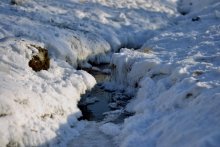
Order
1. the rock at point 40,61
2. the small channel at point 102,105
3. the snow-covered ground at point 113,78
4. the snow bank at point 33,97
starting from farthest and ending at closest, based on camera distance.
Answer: the rock at point 40,61 < the small channel at point 102,105 < the snow bank at point 33,97 < the snow-covered ground at point 113,78

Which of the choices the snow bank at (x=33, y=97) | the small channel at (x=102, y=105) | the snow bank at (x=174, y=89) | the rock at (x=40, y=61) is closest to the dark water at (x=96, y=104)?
the small channel at (x=102, y=105)

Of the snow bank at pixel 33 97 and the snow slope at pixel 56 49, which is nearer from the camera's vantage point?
the snow bank at pixel 33 97

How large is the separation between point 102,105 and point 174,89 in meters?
3.60

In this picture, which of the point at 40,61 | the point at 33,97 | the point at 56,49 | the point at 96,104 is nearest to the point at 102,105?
the point at 96,104

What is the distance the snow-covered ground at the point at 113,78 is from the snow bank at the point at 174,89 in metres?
0.03

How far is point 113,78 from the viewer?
1625cm

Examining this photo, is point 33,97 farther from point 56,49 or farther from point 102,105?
point 56,49

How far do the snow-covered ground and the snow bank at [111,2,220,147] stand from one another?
0.03 meters

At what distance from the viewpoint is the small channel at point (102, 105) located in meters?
12.8

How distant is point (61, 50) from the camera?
16.8m

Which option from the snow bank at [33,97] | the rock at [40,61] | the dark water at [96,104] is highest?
the rock at [40,61]

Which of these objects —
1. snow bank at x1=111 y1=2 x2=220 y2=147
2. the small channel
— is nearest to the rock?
the small channel

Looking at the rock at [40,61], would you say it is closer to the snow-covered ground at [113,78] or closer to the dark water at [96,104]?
the snow-covered ground at [113,78]

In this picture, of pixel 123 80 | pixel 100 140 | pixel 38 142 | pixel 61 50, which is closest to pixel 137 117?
pixel 100 140
